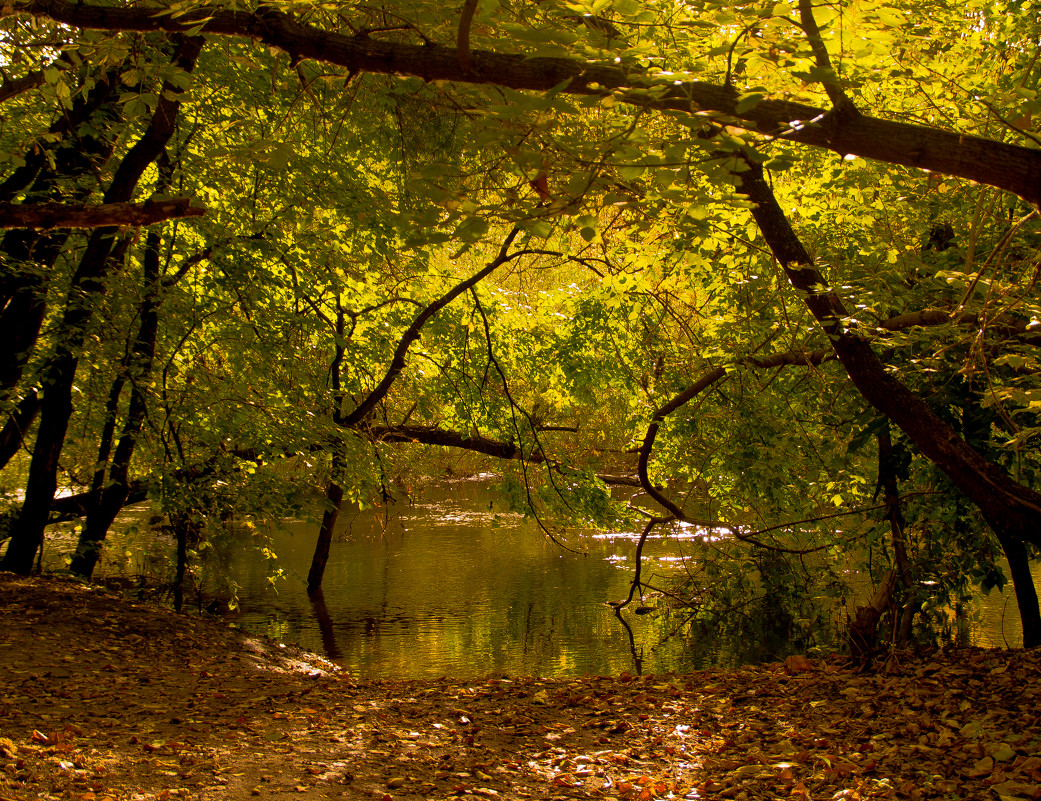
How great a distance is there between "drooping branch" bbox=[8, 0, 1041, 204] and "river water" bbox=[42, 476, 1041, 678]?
4.91 m

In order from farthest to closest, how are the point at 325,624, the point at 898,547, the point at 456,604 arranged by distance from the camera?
the point at 456,604 < the point at 325,624 < the point at 898,547

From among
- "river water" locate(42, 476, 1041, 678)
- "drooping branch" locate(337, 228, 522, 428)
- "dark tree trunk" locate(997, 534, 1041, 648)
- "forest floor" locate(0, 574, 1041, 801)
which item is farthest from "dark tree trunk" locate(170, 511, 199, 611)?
"dark tree trunk" locate(997, 534, 1041, 648)

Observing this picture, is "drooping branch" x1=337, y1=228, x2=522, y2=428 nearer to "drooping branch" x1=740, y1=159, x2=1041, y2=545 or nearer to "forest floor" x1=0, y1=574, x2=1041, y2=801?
"drooping branch" x1=740, y1=159, x2=1041, y2=545

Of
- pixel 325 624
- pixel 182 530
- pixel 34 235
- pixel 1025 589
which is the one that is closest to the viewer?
pixel 1025 589

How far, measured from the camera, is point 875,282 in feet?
19.6

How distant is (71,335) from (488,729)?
445 cm

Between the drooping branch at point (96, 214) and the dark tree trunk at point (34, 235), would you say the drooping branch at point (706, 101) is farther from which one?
the dark tree trunk at point (34, 235)

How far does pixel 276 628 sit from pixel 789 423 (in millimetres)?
6807

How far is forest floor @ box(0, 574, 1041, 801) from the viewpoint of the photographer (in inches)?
134

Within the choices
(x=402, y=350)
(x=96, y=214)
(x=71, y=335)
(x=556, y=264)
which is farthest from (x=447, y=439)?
(x=96, y=214)

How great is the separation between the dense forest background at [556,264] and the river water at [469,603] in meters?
1.01

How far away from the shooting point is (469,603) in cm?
1140

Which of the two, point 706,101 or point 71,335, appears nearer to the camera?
point 706,101

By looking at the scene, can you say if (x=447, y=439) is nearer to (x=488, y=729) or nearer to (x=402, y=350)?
(x=402, y=350)
